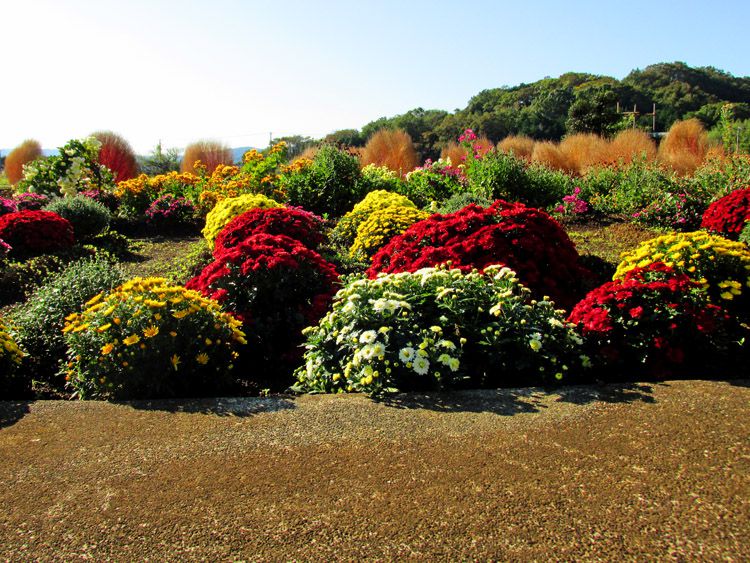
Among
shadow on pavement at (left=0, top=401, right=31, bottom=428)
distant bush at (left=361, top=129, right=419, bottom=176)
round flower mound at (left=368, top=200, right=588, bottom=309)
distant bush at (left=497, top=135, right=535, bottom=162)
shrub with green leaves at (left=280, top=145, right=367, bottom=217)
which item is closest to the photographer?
shadow on pavement at (left=0, top=401, right=31, bottom=428)

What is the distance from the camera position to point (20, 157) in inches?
904

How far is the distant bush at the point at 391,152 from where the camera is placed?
15562mm

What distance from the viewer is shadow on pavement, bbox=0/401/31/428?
3.07 meters

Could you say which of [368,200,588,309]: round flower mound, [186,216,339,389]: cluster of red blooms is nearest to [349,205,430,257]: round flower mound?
[368,200,588,309]: round flower mound

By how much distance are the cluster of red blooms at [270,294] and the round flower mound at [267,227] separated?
115cm

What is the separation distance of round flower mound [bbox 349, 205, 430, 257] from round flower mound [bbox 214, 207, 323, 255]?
48 cm

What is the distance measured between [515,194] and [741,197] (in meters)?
3.40

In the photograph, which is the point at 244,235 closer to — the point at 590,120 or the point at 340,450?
the point at 340,450

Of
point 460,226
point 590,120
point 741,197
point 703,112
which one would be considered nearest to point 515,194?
point 741,197

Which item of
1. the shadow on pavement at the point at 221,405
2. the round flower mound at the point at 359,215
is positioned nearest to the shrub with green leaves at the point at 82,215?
the round flower mound at the point at 359,215

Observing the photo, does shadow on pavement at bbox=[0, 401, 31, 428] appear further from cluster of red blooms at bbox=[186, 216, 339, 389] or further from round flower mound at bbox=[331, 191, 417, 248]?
round flower mound at bbox=[331, 191, 417, 248]

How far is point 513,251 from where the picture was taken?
16.6ft

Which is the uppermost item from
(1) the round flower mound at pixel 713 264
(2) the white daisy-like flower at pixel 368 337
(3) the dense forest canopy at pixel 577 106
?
(3) the dense forest canopy at pixel 577 106

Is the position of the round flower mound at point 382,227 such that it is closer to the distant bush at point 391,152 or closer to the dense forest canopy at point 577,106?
the distant bush at point 391,152
